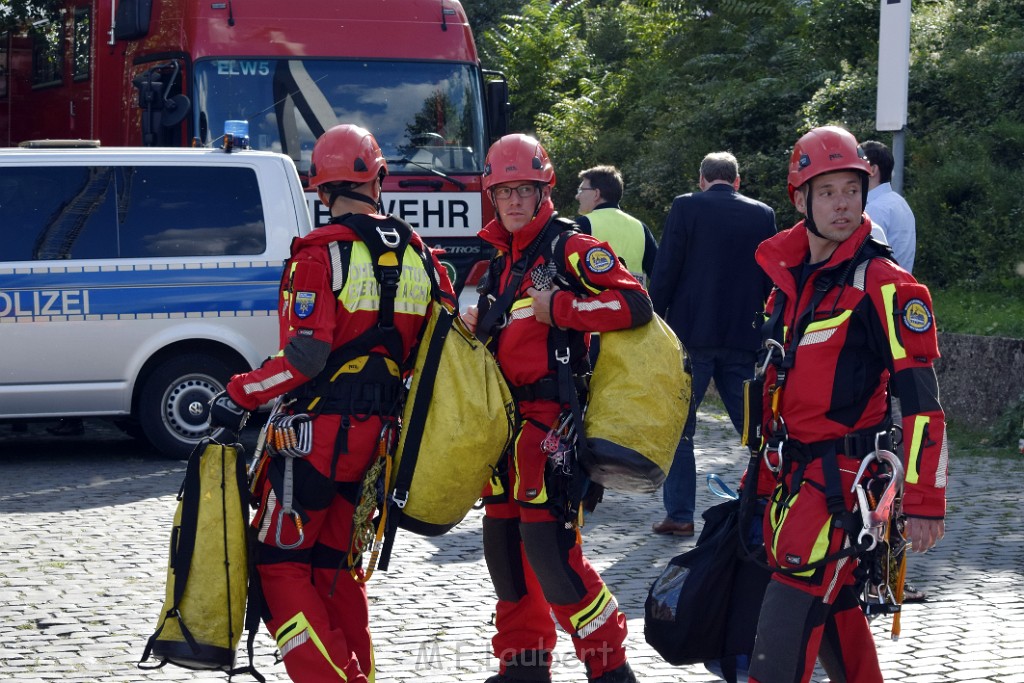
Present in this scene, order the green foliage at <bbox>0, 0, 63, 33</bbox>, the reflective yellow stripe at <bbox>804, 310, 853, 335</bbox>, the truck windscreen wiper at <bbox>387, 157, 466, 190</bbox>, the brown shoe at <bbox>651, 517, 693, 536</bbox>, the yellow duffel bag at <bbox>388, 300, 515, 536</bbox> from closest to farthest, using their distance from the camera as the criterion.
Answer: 1. the reflective yellow stripe at <bbox>804, 310, 853, 335</bbox>
2. the yellow duffel bag at <bbox>388, 300, 515, 536</bbox>
3. the brown shoe at <bbox>651, 517, 693, 536</bbox>
4. the truck windscreen wiper at <bbox>387, 157, 466, 190</bbox>
5. the green foliage at <bbox>0, 0, 63, 33</bbox>

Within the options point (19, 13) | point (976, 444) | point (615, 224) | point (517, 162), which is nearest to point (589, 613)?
point (517, 162)

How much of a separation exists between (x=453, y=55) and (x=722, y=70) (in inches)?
430

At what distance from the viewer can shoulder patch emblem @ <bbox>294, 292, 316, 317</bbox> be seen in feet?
13.7

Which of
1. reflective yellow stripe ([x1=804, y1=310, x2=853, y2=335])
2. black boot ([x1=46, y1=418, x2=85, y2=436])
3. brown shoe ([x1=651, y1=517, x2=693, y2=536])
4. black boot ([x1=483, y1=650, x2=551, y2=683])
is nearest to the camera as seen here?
reflective yellow stripe ([x1=804, y1=310, x2=853, y2=335])

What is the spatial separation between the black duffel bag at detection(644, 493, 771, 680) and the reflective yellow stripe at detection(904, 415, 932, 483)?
0.54m

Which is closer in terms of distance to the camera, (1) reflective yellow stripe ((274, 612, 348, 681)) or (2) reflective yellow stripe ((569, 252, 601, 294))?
(1) reflective yellow stripe ((274, 612, 348, 681))

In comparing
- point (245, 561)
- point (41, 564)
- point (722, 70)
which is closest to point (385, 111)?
point (41, 564)

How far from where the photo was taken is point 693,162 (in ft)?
64.6

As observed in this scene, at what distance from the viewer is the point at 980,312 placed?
12.3 m

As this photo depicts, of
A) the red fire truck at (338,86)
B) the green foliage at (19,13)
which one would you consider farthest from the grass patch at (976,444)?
the green foliage at (19,13)

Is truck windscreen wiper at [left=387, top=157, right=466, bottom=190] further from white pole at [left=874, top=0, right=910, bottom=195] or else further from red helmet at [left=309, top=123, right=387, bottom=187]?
red helmet at [left=309, top=123, right=387, bottom=187]

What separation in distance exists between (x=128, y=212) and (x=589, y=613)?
6.09 meters

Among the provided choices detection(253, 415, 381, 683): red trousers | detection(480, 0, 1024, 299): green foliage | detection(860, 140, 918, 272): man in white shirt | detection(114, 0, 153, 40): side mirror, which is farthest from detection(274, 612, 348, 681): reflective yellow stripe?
detection(480, 0, 1024, 299): green foliage

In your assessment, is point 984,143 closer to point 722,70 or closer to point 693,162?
point 693,162
